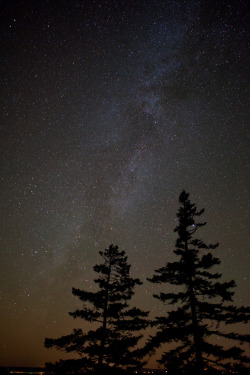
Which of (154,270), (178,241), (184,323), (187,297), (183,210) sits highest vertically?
(183,210)

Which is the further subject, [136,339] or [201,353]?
[136,339]

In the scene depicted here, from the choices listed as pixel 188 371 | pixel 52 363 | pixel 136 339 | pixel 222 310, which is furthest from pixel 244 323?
pixel 52 363

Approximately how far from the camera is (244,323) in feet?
36.8

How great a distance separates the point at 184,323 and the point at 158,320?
1301 millimetres

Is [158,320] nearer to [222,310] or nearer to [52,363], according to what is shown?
[222,310]

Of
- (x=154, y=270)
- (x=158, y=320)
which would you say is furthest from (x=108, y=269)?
(x=158, y=320)

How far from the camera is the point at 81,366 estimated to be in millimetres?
12789

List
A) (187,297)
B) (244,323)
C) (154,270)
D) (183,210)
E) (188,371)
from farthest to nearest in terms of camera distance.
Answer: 1. (183,210)
2. (154,270)
3. (187,297)
4. (244,323)
5. (188,371)

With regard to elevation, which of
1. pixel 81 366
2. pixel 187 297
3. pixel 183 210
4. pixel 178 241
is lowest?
pixel 81 366

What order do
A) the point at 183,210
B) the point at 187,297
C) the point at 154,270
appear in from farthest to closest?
the point at 183,210, the point at 154,270, the point at 187,297

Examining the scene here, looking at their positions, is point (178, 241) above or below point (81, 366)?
above

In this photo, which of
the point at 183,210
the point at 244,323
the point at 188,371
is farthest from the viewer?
the point at 183,210

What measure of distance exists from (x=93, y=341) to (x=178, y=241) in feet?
25.3

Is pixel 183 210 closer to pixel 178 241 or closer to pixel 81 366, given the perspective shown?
pixel 178 241
